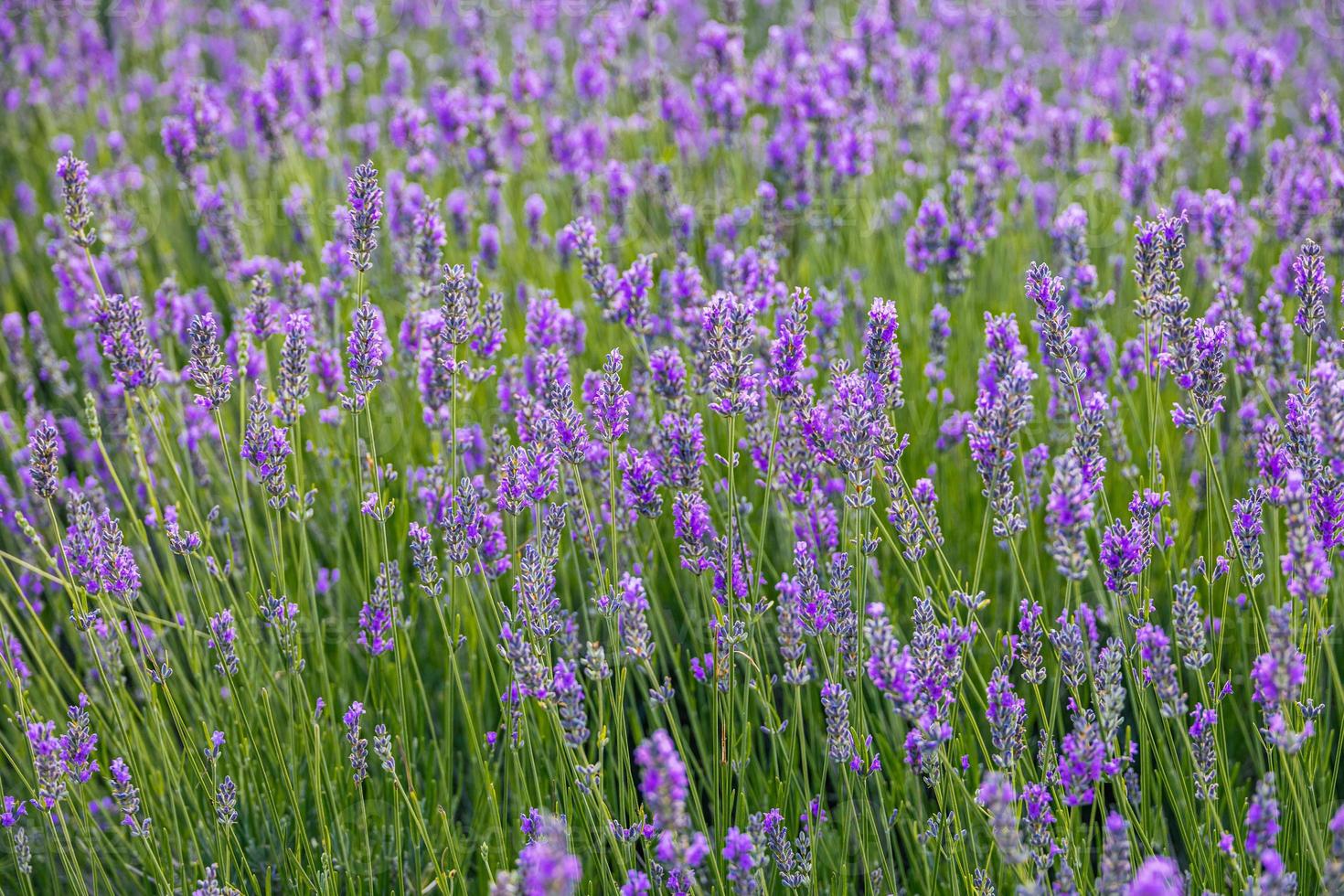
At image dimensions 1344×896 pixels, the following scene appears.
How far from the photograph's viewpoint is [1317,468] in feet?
6.01

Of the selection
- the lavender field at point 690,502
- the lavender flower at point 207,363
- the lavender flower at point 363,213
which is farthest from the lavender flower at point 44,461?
the lavender flower at point 363,213

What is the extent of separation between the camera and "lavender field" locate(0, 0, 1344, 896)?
6.10 ft

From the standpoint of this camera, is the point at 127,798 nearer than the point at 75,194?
Yes

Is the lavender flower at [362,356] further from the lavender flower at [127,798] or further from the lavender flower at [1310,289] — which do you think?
the lavender flower at [1310,289]

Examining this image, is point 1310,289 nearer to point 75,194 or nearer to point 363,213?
point 363,213

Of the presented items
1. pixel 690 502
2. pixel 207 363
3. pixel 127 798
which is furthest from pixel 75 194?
pixel 690 502

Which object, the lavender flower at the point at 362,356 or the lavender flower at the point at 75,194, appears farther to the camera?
the lavender flower at the point at 75,194

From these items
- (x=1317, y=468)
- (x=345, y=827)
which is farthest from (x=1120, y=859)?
(x=345, y=827)

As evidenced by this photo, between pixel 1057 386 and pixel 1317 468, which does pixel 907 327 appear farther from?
pixel 1317 468

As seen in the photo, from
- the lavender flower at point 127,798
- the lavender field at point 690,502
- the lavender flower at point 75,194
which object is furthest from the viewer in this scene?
the lavender flower at point 75,194

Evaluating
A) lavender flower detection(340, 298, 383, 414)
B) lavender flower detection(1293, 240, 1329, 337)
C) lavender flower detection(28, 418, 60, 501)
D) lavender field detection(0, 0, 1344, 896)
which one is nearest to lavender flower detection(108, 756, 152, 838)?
lavender field detection(0, 0, 1344, 896)

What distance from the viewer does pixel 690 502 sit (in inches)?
75.3

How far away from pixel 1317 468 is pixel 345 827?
1920 millimetres

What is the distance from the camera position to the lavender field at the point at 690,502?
73.2 inches
